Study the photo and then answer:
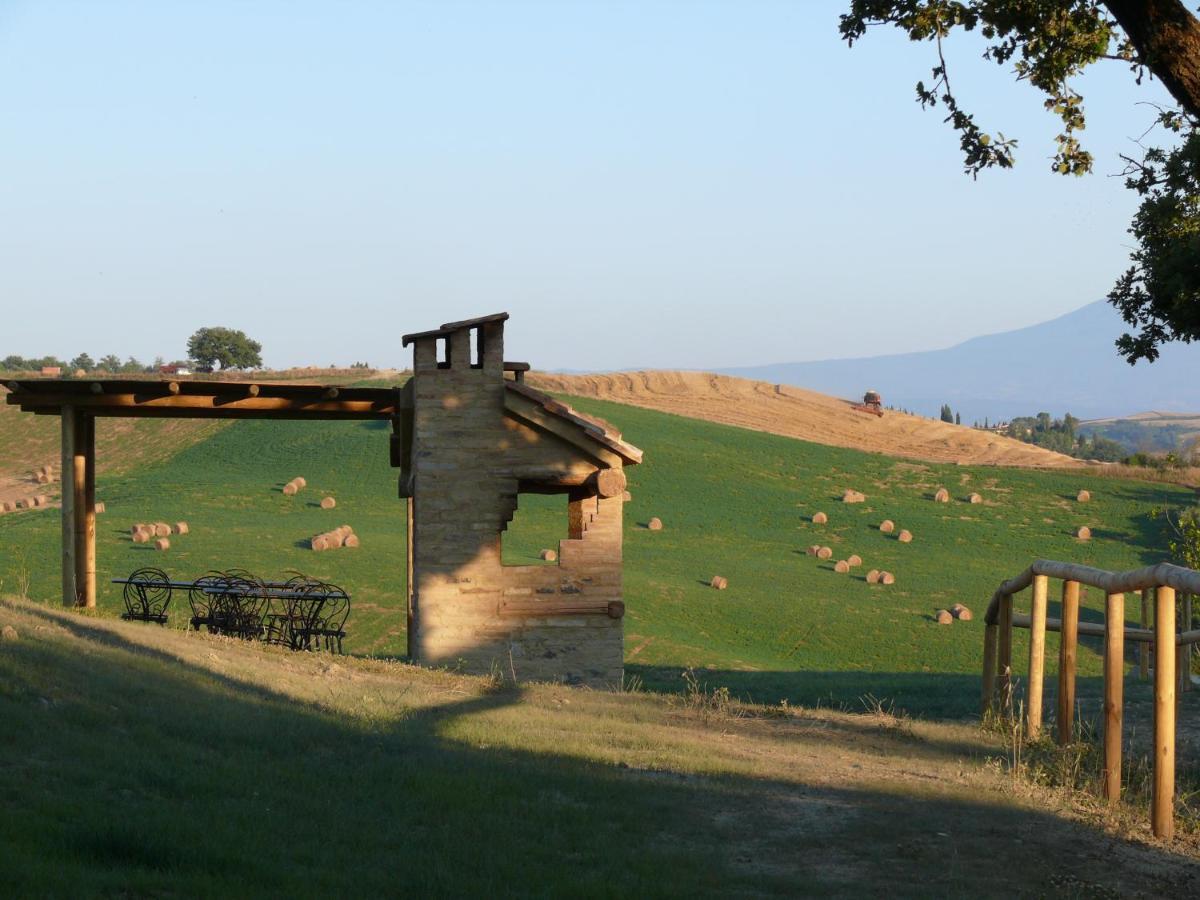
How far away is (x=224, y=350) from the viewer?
9262 cm

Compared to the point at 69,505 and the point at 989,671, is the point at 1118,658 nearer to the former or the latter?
the point at 989,671

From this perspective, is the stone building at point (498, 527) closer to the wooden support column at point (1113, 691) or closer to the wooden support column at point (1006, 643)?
the wooden support column at point (1006, 643)

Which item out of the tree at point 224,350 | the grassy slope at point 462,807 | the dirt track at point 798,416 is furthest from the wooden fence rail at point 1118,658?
the tree at point 224,350

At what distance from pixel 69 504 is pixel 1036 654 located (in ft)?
50.7

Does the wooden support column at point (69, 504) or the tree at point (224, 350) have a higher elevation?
the tree at point (224, 350)

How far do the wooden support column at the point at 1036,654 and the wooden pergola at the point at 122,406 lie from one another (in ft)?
36.7

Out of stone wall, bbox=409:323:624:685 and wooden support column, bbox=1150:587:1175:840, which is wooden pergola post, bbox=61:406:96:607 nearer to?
stone wall, bbox=409:323:624:685


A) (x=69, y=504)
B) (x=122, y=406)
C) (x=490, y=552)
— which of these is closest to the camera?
(x=490, y=552)

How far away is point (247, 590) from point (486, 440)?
5975mm

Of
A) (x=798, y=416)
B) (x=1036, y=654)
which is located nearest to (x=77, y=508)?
(x=1036, y=654)

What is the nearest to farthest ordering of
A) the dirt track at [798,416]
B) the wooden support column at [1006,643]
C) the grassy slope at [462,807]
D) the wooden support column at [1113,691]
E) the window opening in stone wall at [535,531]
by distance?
the grassy slope at [462,807], the wooden support column at [1113,691], the wooden support column at [1006,643], the window opening in stone wall at [535,531], the dirt track at [798,416]

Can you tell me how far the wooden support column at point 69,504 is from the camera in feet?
65.6

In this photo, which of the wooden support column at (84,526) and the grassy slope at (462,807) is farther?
the wooden support column at (84,526)

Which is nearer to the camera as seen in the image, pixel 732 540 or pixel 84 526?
pixel 84 526
